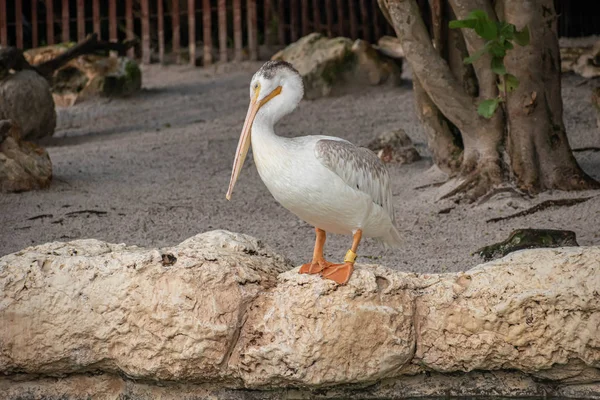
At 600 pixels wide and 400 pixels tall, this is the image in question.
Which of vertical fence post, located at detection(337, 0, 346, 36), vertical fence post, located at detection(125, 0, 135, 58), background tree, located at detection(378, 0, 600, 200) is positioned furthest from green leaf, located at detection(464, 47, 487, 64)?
vertical fence post, located at detection(125, 0, 135, 58)

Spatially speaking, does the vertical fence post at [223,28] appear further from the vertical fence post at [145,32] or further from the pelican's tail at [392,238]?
the pelican's tail at [392,238]

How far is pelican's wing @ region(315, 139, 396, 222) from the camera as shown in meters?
4.05

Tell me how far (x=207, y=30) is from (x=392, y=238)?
8.14m

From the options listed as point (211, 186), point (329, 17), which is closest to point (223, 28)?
point (329, 17)

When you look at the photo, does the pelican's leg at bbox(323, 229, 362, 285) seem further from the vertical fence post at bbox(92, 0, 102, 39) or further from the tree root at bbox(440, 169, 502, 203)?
the vertical fence post at bbox(92, 0, 102, 39)

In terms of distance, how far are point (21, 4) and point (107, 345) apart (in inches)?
390

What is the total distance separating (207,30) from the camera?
12305 mm

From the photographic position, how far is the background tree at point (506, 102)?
6473 millimetres

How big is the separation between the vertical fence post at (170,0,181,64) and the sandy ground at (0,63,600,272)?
1.00m

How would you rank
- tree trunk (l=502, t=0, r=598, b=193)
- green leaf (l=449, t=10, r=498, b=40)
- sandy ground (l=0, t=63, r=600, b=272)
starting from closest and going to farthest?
1. green leaf (l=449, t=10, r=498, b=40)
2. sandy ground (l=0, t=63, r=600, b=272)
3. tree trunk (l=502, t=0, r=598, b=193)

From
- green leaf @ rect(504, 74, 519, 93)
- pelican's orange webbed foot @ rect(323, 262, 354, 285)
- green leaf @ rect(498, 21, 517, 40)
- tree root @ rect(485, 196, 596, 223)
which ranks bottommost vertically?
tree root @ rect(485, 196, 596, 223)

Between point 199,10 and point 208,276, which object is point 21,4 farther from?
point 208,276

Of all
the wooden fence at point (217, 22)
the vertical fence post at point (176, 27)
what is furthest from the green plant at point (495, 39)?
the vertical fence post at point (176, 27)

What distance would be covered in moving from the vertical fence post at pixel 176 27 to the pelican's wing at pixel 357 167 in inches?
330
